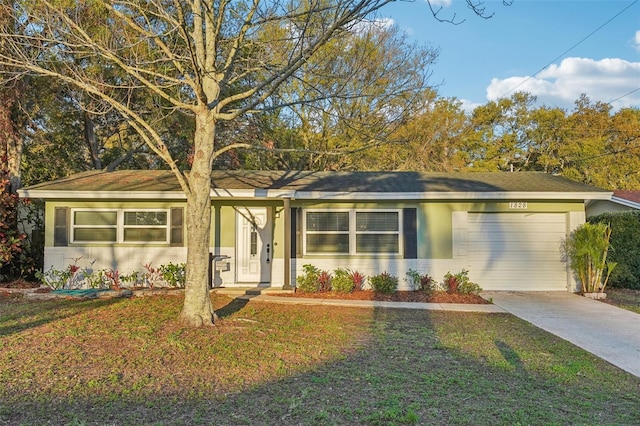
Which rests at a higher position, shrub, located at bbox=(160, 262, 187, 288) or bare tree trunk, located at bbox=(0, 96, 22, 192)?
bare tree trunk, located at bbox=(0, 96, 22, 192)

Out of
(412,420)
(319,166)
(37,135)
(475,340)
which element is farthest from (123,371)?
(319,166)

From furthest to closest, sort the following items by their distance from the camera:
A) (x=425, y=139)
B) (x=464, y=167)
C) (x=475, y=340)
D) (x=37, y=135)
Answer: (x=464, y=167), (x=425, y=139), (x=37, y=135), (x=475, y=340)

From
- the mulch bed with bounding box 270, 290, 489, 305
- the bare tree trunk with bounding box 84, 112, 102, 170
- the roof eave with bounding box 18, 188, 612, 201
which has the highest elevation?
the bare tree trunk with bounding box 84, 112, 102, 170

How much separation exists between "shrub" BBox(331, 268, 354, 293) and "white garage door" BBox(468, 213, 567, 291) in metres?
3.24

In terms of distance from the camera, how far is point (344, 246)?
1095 cm

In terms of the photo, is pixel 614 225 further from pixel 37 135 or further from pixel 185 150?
pixel 37 135

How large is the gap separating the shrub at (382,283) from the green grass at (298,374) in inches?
114

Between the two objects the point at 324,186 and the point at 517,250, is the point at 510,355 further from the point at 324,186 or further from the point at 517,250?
the point at 324,186

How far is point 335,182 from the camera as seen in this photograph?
11828 mm

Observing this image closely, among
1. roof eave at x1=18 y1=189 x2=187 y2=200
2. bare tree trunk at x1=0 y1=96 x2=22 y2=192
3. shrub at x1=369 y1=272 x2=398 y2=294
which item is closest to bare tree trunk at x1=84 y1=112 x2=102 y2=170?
bare tree trunk at x1=0 y1=96 x2=22 y2=192

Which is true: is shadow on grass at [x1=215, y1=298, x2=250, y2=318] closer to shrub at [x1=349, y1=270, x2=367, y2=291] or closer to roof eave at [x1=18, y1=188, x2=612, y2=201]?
roof eave at [x1=18, y1=188, x2=612, y2=201]

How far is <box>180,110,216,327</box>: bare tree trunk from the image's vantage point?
6.66 metres

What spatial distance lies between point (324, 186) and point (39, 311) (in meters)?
6.63

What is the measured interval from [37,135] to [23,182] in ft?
6.39
